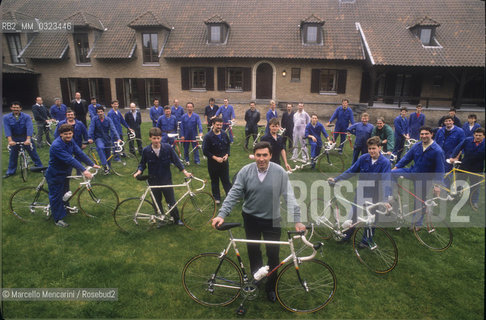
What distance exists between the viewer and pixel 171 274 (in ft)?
15.9

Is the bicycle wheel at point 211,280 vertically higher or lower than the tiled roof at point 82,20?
lower

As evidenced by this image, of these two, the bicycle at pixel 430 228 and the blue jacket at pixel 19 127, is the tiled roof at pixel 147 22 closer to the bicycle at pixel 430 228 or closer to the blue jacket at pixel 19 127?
the blue jacket at pixel 19 127

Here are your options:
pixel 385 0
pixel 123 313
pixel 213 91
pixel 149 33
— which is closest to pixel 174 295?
pixel 123 313

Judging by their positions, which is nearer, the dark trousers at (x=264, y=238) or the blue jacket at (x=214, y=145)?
the dark trousers at (x=264, y=238)

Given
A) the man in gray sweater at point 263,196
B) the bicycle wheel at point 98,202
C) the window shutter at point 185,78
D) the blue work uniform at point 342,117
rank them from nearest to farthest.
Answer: the man in gray sweater at point 263,196, the bicycle wheel at point 98,202, the blue work uniform at point 342,117, the window shutter at point 185,78

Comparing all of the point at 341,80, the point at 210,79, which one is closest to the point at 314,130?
the point at 341,80

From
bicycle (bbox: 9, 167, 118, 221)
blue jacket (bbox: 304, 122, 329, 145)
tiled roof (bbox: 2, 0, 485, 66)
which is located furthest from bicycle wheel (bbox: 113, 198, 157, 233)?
tiled roof (bbox: 2, 0, 485, 66)

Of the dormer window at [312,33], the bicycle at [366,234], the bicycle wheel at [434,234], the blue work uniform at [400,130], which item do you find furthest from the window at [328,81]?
the bicycle at [366,234]

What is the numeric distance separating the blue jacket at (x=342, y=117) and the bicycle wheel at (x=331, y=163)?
1294mm

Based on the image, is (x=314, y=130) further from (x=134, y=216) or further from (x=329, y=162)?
(x=134, y=216)

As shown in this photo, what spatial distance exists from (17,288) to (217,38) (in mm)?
19884

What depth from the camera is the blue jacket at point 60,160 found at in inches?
229

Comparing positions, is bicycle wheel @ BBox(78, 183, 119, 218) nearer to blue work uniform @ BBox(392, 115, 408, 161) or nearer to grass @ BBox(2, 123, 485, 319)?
grass @ BBox(2, 123, 485, 319)

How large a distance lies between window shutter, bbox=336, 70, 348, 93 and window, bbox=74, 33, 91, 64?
740 inches
